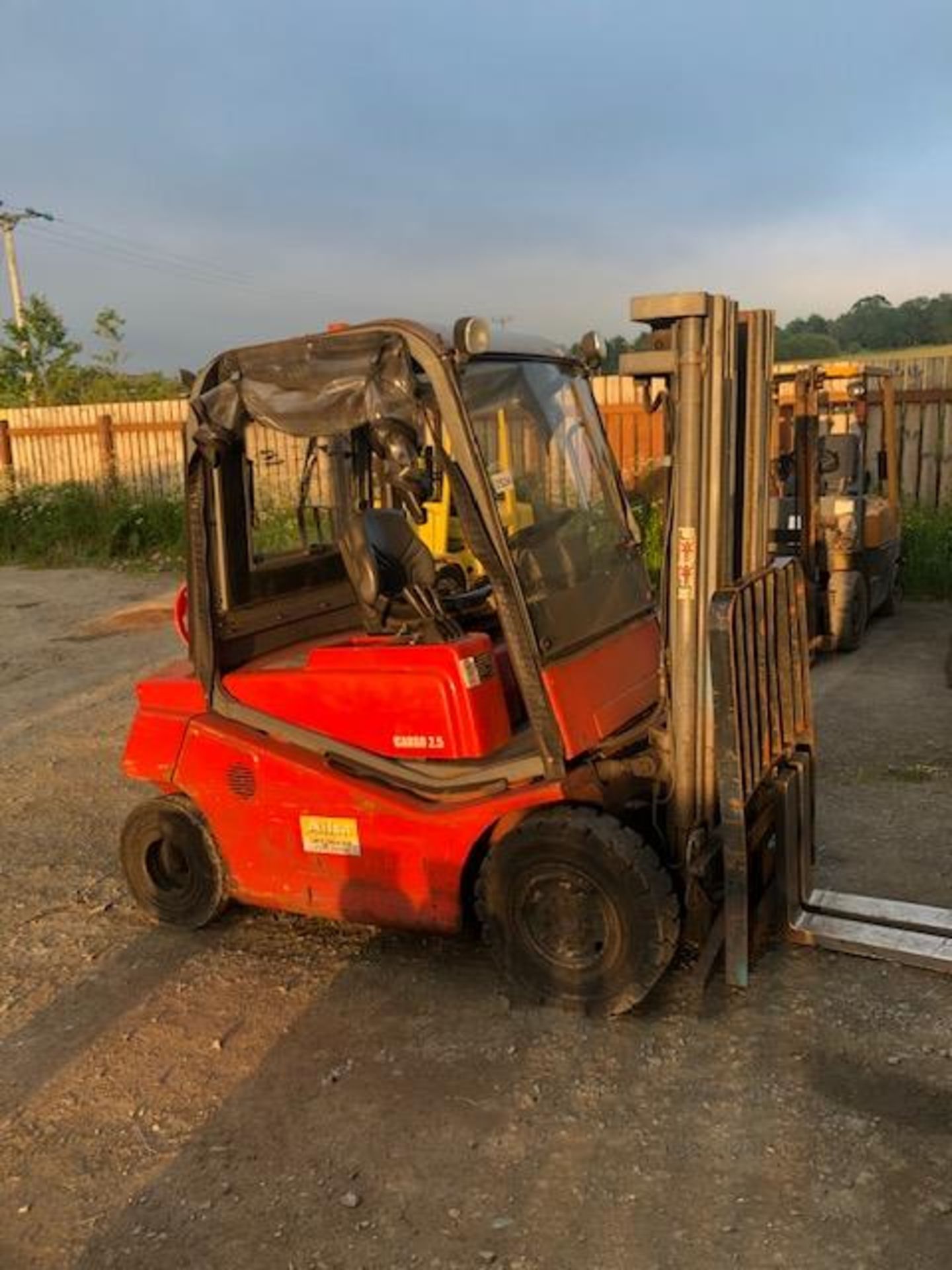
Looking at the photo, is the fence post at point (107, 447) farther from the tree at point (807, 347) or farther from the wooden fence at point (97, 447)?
the tree at point (807, 347)

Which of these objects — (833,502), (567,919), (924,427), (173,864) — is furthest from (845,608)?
(173,864)

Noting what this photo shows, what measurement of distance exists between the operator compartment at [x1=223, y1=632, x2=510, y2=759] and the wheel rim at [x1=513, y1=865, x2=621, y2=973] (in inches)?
19.9

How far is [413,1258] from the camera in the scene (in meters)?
2.70

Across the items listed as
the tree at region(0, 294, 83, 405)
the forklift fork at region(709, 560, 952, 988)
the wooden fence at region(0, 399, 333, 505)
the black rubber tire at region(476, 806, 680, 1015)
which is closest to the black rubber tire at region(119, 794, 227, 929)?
the black rubber tire at region(476, 806, 680, 1015)

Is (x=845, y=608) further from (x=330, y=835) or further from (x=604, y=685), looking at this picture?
(x=330, y=835)

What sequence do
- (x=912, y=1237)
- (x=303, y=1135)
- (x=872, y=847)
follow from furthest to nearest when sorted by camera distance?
(x=872, y=847) → (x=303, y=1135) → (x=912, y=1237)

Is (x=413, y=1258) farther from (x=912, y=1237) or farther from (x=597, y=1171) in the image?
(x=912, y=1237)

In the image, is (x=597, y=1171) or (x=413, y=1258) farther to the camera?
(x=597, y=1171)

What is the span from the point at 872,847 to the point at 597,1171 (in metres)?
2.60

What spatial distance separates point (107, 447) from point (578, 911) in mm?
16591

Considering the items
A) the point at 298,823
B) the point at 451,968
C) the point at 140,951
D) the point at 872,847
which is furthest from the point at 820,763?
the point at 140,951

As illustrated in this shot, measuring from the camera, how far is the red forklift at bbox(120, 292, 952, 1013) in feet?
11.4

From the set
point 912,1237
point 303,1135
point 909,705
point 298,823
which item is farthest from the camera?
point 909,705

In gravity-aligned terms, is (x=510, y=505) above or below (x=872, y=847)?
above
